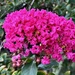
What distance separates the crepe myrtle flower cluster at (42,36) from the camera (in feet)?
6.26

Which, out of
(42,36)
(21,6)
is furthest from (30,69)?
(21,6)

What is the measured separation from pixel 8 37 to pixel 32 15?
18 centimetres

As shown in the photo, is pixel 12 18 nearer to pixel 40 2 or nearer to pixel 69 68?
pixel 69 68

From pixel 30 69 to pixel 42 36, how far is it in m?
0.22

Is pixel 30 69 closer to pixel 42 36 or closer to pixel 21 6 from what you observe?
pixel 42 36

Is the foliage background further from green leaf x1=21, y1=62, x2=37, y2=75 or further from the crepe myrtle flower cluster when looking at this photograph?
the crepe myrtle flower cluster

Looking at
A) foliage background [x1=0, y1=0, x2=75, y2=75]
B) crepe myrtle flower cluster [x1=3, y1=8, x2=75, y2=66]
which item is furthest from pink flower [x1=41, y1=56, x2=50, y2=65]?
foliage background [x1=0, y1=0, x2=75, y2=75]

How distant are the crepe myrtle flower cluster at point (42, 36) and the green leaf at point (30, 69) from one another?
0.04 metres

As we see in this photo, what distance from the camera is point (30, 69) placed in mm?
2002

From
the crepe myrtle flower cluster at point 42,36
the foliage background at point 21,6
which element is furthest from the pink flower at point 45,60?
the foliage background at point 21,6

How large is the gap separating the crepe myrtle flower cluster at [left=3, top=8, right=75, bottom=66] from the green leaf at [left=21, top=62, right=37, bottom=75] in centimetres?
4

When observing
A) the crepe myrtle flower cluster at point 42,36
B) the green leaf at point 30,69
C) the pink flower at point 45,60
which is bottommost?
the green leaf at point 30,69

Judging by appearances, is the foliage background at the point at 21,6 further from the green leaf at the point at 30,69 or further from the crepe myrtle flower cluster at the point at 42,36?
the crepe myrtle flower cluster at the point at 42,36

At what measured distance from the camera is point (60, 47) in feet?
6.34
